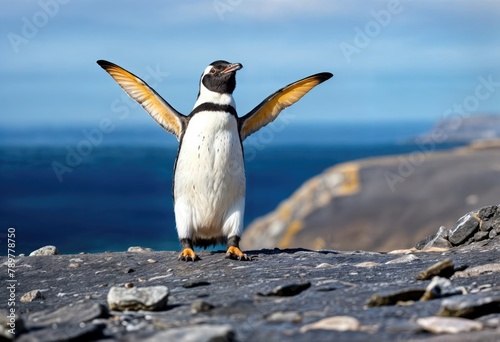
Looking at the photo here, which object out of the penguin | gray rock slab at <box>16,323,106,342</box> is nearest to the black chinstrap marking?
the penguin

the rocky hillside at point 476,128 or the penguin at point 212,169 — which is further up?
the rocky hillside at point 476,128

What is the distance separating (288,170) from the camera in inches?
3708

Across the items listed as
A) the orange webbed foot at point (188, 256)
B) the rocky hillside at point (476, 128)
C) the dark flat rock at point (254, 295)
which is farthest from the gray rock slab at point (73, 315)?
the rocky hillside at point (476, 128)

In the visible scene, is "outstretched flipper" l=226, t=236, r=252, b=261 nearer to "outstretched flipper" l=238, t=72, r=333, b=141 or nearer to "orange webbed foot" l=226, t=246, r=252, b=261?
"orange webbed foot" l=226, t=246, r=252, b=261

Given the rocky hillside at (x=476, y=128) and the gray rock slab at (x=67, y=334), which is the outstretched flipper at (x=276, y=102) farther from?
the rocky hillside at (x=476, y=128)

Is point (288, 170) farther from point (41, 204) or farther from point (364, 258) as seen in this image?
point (364, 258)

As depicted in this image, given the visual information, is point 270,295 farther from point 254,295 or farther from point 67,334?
point 67,334

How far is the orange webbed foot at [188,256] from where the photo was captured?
27.2 ft

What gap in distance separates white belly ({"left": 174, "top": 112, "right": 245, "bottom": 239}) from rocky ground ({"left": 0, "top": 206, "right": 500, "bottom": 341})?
351 millimetres

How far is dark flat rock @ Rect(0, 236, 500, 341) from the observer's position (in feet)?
16.2

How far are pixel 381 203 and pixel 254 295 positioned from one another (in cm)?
1597

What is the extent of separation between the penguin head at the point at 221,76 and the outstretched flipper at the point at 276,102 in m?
0.55

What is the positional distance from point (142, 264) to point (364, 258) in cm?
219

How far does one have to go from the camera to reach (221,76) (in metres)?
8.60
